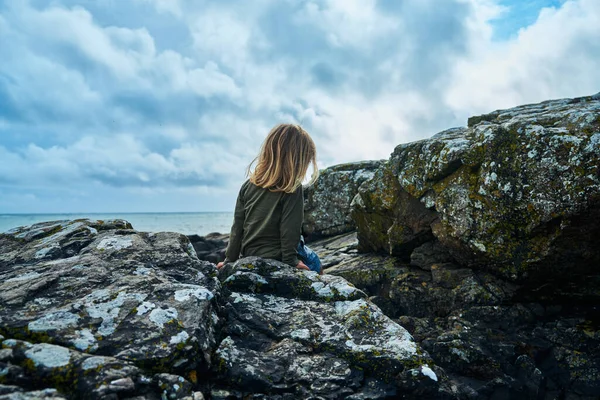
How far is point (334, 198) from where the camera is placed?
1695cm

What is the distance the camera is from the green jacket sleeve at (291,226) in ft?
24.1

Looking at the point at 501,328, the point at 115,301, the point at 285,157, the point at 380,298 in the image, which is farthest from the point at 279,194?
the point at 501,328

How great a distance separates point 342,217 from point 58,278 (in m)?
12.9

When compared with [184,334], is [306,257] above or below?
above

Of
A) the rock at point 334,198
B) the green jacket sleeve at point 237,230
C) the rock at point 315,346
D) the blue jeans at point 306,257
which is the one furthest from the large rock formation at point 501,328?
the rock at point 334,198

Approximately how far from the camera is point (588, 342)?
293 inches

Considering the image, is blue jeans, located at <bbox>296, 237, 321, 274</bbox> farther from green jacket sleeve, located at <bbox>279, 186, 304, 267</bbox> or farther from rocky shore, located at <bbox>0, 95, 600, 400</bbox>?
green jacket sleeve, located at <bbox>279, 186, 304, 267</bbox>

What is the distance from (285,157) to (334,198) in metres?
9.74

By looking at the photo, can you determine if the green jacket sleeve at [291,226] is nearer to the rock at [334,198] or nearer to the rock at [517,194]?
the rock at [517,194]

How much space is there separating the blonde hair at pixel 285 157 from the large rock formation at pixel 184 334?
1.90 m

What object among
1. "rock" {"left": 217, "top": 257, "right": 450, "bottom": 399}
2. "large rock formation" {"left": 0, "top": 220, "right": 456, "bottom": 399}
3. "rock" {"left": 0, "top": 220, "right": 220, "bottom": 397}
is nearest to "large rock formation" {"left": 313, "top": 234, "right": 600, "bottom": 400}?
"rock" {"left": 217, "top": 257, "right": 450, "bottom": 399}

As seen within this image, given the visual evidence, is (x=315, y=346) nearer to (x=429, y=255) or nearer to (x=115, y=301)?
(x=115, y=301)

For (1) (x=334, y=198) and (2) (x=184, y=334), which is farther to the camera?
(1) (x=334, y=198)

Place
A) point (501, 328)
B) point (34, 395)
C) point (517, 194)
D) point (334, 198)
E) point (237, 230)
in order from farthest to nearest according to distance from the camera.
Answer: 1. point (334, 198)
2. point (237, 230)
3. point (501, 328)
4. point (517, 194)
5. point (34, 395)
